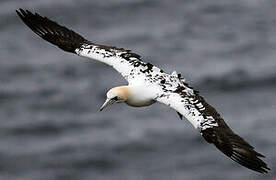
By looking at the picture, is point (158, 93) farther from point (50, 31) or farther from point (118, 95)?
point (50, 31)

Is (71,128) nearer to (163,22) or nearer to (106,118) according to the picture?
(106,118)

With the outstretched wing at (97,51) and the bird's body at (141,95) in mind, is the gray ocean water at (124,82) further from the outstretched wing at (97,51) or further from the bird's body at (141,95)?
the bird's body at (141,95)

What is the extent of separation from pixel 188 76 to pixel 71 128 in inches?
204

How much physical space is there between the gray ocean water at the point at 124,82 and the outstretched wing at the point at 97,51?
13406mm

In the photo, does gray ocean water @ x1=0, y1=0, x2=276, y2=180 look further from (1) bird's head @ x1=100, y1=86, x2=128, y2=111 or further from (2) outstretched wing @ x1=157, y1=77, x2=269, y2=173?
(2) outstretched wing @ x1=157, y1=77, x2=269, y2=173

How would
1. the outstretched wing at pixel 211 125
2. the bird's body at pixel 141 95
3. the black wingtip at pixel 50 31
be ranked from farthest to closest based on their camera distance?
the black wingtip at pixel 50 31 < the bird's body at pixel 141 95 < the outstretched wing at pixel 211 125

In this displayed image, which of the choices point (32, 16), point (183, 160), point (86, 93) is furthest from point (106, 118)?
point (32, 16)

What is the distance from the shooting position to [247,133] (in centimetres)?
4025

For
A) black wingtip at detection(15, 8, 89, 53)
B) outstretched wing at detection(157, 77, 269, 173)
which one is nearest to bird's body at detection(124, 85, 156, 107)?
outstretched wing at detection(157, 77, 269, 173)

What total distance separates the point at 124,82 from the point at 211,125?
19.1 meters

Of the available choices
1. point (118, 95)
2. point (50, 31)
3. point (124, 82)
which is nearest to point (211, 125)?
point (118, 95)

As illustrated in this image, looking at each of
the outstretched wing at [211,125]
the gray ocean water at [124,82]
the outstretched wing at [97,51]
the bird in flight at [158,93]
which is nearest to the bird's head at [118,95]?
the bird in flight at [158,93]

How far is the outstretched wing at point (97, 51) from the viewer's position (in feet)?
83.3

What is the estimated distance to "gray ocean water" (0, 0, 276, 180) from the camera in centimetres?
4009
